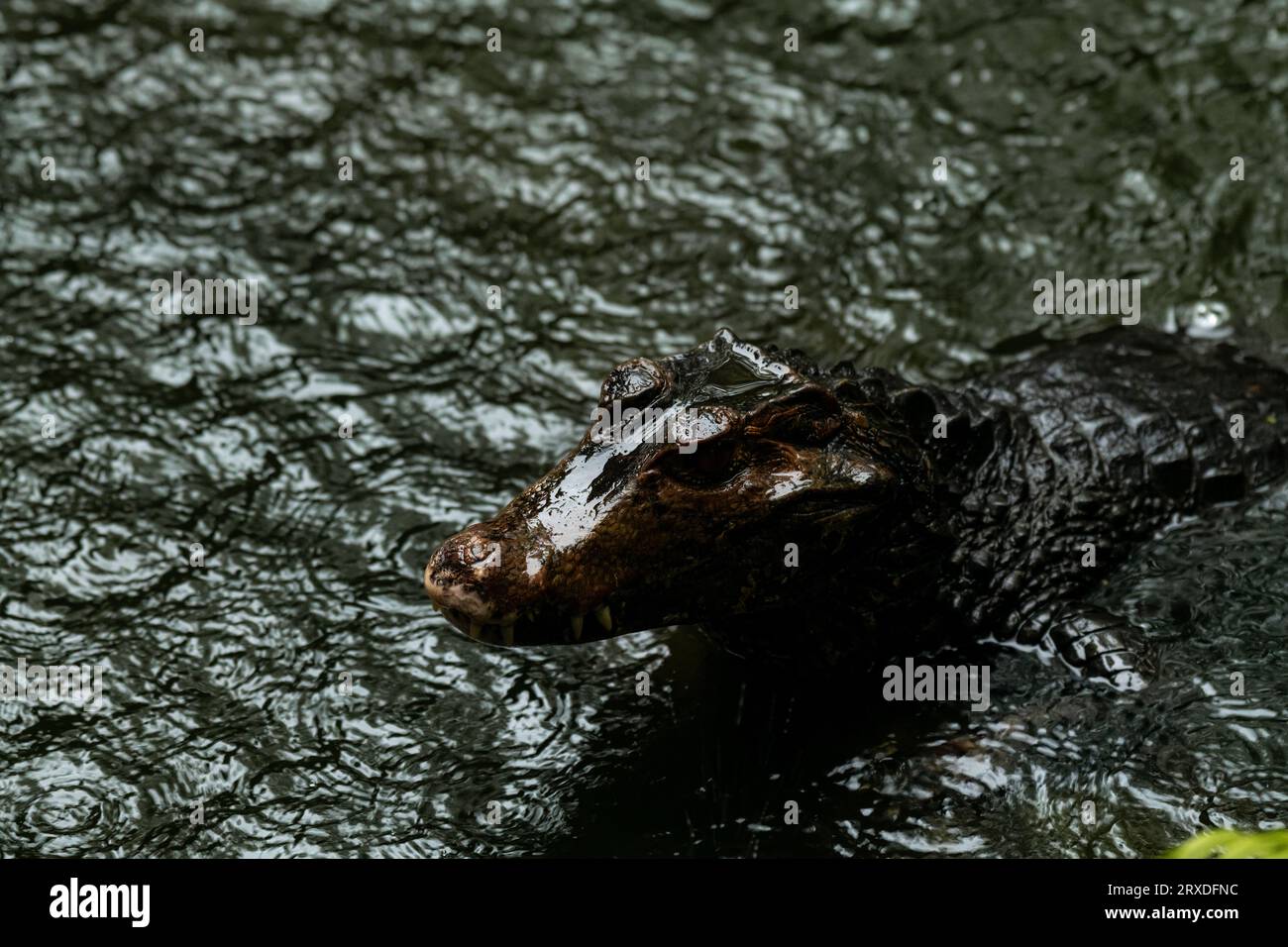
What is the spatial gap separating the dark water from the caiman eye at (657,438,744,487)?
3.17 feet

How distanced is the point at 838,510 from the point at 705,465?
0.48m

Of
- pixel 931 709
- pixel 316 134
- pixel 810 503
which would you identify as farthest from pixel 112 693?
pixel 316 134

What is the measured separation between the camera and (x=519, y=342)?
7262 mm

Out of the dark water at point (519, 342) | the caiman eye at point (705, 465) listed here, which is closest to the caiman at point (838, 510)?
the caiman eye at point (705, 465)

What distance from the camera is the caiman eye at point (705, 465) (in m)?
4.66

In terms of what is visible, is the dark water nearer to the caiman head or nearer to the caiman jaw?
the caiman head

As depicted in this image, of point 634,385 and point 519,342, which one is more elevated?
point 519,342

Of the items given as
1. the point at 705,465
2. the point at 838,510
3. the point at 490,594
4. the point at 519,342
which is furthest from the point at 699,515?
the point at 519,342

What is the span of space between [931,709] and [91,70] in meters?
6.84

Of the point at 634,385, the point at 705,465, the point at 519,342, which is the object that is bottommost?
the point at 705,465

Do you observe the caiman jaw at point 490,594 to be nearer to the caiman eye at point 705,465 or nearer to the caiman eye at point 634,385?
the caiman eye at point 705,465

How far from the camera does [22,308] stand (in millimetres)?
7301

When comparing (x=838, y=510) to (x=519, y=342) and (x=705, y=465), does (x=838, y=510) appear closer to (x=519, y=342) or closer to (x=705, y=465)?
(x=705, y=465)

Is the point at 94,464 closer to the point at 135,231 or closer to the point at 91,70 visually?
the point at 135,231
